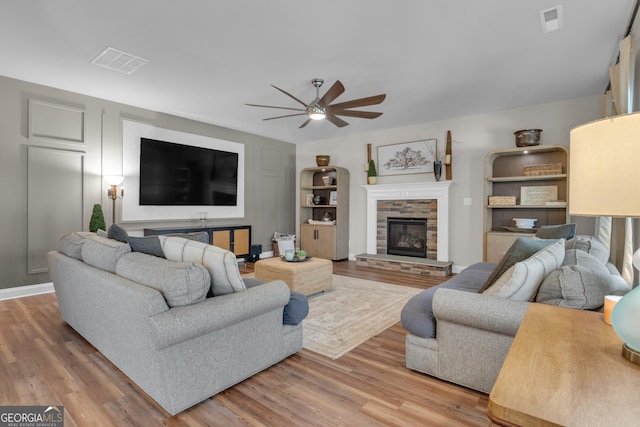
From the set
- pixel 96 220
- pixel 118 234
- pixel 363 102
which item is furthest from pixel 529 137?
pixel 96 220

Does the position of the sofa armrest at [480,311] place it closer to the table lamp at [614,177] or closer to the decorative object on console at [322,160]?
the table lamp at [614,177]

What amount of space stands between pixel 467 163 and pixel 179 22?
4451 millimetres

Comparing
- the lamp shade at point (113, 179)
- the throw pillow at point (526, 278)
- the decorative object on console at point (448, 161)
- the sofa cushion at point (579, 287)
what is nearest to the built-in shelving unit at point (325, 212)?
the decorative object on console at point (448, 161)

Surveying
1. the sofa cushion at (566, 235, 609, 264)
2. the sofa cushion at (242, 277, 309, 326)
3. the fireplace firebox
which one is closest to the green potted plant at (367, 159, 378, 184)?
the fireplace firebox

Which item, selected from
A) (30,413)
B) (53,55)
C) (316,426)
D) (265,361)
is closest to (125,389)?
(30,413)

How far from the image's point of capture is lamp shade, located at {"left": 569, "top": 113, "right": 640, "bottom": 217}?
789 mm

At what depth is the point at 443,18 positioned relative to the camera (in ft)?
8.51

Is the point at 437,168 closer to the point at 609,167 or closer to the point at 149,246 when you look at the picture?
the point at 149,246

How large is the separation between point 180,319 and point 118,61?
9.77 ft

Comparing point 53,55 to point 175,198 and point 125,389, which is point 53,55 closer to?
point 175,198

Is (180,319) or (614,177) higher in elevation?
(614,177)

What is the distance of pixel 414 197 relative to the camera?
5742 mm

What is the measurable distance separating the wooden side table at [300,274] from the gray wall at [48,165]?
7.86 ft

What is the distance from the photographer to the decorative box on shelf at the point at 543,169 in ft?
14.6
